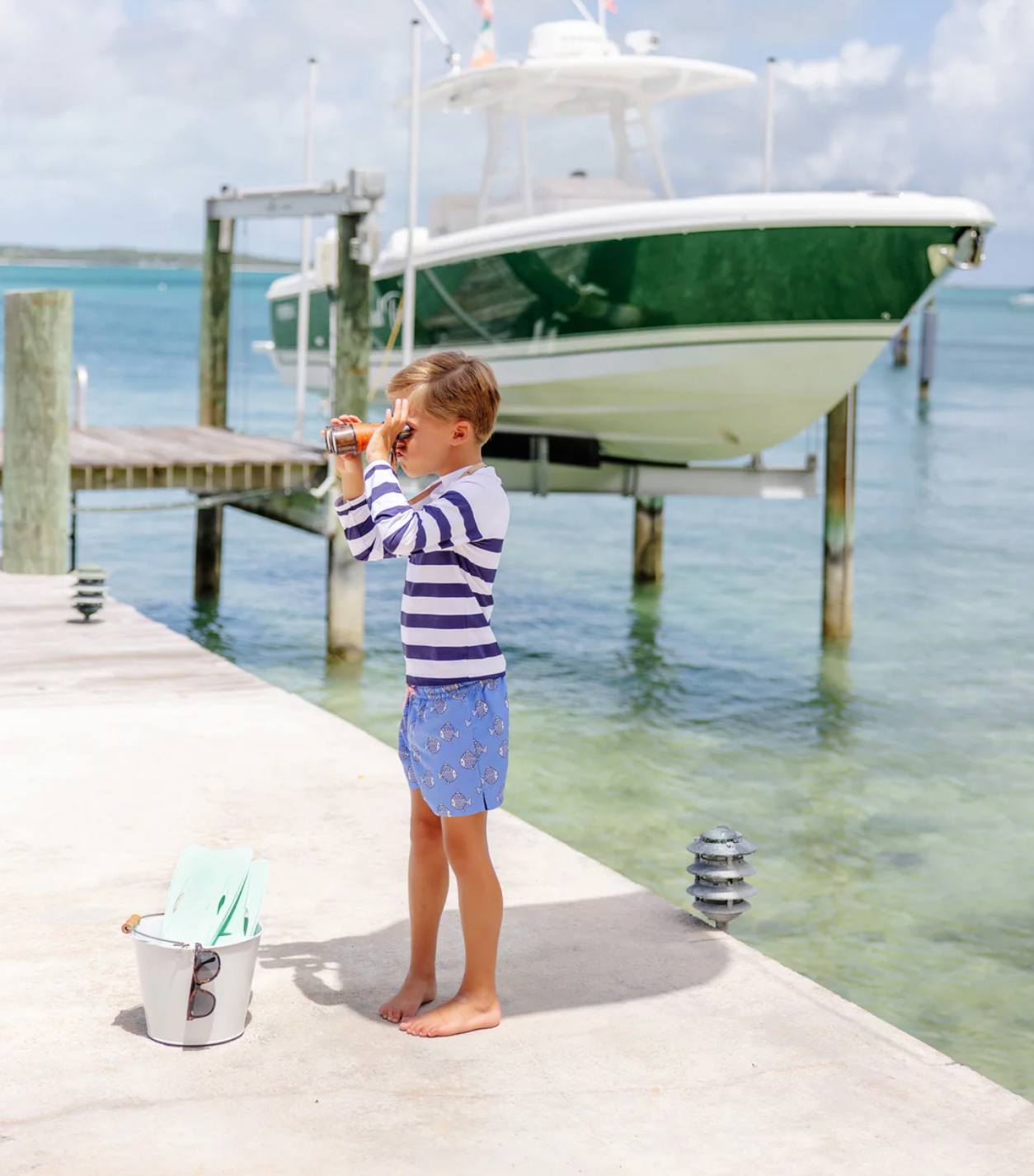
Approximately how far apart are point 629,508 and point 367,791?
22424 mm

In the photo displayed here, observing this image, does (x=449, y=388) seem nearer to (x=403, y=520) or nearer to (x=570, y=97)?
(x=403, y=520)

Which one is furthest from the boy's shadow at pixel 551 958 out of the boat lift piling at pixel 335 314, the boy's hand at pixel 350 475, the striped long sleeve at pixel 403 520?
the boat lift piling at pixel 335 314

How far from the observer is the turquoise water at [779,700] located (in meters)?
7.18

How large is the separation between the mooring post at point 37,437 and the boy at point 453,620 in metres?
5.98

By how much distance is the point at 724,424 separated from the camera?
1327cm

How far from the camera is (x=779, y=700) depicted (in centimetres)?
1241

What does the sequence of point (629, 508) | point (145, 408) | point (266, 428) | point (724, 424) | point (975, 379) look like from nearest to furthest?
1. point (724, 424)
2. point (629, 508)
3. point (266, 428)
4. point (145, 408)
5. point (975, 379)

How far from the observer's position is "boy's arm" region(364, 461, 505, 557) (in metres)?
3.35

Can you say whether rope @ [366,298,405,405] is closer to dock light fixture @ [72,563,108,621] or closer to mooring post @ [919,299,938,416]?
dock light fixture @ [72,563,108,621]

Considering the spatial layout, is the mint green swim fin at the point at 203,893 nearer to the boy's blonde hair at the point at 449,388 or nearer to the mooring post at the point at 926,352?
the boy's blonde hair at the point at 449,388

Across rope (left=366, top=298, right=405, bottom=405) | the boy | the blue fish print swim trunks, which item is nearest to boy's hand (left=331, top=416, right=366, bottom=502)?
the boy

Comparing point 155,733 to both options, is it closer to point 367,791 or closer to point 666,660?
point 367,791

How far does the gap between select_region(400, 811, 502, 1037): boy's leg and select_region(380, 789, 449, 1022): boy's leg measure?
0.08 m

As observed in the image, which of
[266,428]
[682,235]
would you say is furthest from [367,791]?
[266,428]
